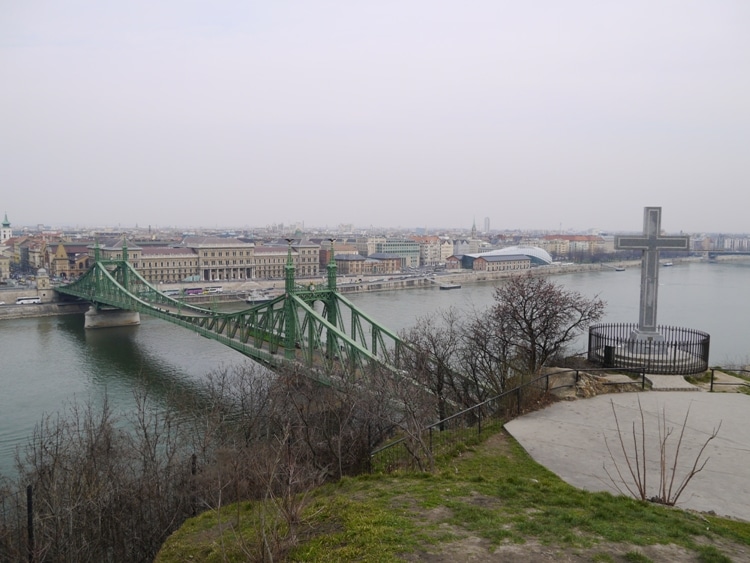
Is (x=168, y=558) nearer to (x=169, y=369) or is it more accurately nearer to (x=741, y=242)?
(x=169, y=369)

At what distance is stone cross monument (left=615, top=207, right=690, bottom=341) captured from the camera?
1084 cm

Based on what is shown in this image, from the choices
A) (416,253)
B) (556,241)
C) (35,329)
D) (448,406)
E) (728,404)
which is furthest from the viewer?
(556,241)

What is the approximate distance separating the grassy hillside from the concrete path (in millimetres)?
428

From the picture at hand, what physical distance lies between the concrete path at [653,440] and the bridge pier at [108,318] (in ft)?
108

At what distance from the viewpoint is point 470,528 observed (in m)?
4.70

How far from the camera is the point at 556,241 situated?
109375mm

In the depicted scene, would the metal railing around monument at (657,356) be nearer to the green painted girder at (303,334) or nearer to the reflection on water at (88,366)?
the green painted girder at (303,334)

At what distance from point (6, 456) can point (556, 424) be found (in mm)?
12763

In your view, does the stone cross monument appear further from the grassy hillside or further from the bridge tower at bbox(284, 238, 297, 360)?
the bridge tower at bbox(284, 238, 297, 360)

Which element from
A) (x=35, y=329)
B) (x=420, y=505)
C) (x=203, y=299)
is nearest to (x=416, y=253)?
(x=203, y=299)

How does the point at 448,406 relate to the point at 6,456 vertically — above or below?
above

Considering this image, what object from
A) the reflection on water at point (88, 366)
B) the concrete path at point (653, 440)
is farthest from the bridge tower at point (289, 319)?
the concrete path at point (653, 440)

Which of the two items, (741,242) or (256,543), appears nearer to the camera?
(256,543)

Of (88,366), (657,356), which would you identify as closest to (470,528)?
(657,356)
